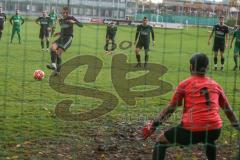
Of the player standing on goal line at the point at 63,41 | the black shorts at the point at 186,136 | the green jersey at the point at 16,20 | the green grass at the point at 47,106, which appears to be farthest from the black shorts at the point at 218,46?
the black shorts at the point at 186,136

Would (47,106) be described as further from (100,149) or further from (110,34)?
(110,34)

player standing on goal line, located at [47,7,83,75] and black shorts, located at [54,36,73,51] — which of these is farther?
→ black shorts, located at [54,36,73,51]

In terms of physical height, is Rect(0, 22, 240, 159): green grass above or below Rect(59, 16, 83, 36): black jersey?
below

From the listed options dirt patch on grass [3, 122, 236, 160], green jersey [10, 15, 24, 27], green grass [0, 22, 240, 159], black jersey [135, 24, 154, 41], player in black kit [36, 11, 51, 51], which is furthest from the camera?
green jersey [10, 15, 24, 27]

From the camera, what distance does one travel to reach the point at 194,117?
16.8 feet

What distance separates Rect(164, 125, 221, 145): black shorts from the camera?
16.9 ft

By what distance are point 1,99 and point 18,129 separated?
2.56m

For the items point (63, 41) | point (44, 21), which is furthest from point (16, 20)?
point (63, 41)

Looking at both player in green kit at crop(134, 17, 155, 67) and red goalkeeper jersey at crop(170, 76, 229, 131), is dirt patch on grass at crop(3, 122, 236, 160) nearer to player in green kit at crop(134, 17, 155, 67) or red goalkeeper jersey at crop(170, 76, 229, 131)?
red goalkeeper jersey at crop(170, 76, 229, 131)

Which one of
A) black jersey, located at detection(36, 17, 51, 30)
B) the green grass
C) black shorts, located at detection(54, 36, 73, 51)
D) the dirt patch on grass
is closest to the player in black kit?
black jersey, located at detection(36, 17, 51, 30)

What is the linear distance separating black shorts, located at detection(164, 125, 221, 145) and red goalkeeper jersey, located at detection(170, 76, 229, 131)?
0.16ft

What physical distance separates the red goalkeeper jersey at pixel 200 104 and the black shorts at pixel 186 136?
0.16ft

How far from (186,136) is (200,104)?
0.34 m

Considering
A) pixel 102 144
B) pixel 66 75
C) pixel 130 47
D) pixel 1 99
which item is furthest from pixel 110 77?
pixel 130 47
